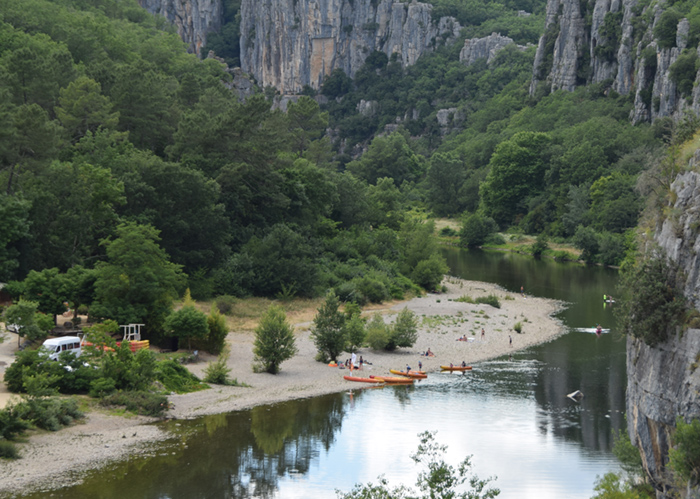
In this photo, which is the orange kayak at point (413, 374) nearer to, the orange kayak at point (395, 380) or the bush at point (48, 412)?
the orange kayak at point (395, 380)

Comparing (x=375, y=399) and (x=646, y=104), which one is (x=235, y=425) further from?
(x=646, y=104)

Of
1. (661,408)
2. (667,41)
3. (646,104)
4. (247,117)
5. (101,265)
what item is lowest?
(661,408)

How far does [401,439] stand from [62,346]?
15831 mm

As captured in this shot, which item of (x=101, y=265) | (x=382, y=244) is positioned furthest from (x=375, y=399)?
(x=382, y=244)

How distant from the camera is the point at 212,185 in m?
58.5

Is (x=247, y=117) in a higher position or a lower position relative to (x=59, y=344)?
higher

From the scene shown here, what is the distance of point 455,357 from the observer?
46.5m

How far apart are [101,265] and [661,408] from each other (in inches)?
1360

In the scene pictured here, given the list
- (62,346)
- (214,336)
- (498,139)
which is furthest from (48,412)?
(498,139)

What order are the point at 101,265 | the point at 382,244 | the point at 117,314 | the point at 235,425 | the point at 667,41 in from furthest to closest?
the point at 667,41 < the point at 382,244 < the point at 101,265 < the point at 117,314 < the point at 235,425

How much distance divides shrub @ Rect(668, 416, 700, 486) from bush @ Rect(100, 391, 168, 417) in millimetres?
21971

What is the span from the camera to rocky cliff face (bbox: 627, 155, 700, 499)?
18156 millimetres

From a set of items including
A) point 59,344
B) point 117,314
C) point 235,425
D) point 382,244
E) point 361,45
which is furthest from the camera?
point 361,45

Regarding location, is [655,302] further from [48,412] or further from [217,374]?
[217,374]
